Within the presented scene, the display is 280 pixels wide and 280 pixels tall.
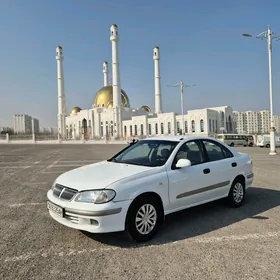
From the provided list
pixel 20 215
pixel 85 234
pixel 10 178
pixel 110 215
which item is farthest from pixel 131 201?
pixel 10 178

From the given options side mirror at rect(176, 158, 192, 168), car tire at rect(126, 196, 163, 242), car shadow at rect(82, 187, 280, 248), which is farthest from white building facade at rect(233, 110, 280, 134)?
car tire at rect(126, 196, 163, 242)

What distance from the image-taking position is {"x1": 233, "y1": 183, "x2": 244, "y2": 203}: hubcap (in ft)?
19.2

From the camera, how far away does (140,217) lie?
408 centimetres

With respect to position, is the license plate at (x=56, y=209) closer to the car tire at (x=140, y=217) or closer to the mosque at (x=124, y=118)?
the car tire at (x=140, y=217)

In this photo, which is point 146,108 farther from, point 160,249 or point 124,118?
point 160,249

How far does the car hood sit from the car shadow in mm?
887

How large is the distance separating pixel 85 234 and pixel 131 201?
1074mm

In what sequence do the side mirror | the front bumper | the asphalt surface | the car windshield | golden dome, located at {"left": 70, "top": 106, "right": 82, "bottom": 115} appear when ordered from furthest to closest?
golden dome, located at {"left": 70, "top": 106, "right": 82, "bottom": 115}, the car windshield, the side mirror, the front bumper, the asphalt surface

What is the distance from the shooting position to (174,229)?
4605 millimetres

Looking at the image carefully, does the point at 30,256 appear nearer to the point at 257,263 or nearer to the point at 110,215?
the point at 110,215

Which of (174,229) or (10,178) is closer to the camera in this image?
(174,229)

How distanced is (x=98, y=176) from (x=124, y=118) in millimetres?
78334

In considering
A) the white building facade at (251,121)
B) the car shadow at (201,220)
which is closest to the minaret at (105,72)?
the white building facade at (251,121)

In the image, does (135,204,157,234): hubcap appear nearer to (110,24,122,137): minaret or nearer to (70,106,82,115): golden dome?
(110,24,122,137): minaret
